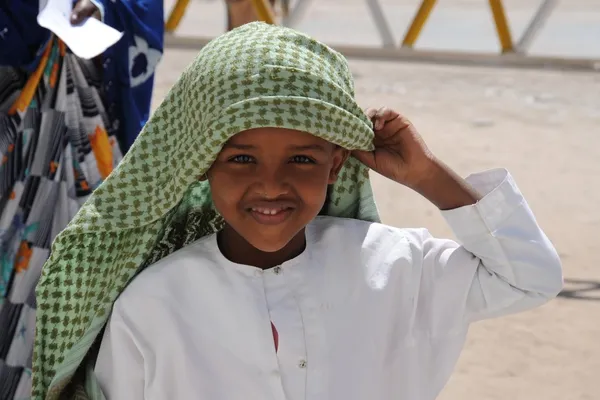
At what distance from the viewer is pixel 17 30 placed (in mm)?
3170

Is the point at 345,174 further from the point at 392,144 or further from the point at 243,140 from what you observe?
the point at 243,140

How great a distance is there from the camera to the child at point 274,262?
1.98 metres

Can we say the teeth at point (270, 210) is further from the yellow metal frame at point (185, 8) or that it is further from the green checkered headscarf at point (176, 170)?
the yellow metal frame at point (185, 8)

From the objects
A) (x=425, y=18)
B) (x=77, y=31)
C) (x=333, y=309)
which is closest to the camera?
(x=333, y=309)

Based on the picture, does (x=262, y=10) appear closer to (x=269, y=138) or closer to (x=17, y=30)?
(x=17, y=30)

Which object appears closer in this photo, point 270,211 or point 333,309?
point 270,211

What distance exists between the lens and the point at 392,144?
Answer: 222 cm

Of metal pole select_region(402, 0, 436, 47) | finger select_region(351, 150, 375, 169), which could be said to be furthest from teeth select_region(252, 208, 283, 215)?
metal pole select_region(402, 0, 436, 47)

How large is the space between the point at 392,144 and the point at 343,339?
1.43ft

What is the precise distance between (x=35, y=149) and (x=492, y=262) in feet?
5.63

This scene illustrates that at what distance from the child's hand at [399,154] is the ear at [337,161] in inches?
2.0

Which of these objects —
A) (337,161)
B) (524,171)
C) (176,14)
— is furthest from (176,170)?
(176,14)

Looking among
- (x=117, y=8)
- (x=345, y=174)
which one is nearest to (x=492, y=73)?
(x=117, y=8)

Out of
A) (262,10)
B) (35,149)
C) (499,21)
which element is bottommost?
(499,21)
